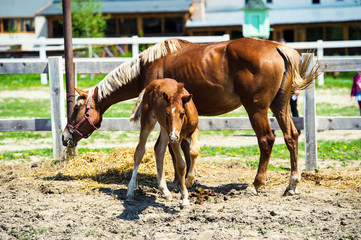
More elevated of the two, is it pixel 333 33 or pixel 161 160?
pixel 333 33

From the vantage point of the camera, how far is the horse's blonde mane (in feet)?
20.9

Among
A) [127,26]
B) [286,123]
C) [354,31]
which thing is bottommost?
[286,123]

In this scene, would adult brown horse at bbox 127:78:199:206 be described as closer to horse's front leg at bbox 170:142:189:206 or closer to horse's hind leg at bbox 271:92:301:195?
horse's front leg at bbox 170:142:189:206

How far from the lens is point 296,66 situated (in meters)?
5.94

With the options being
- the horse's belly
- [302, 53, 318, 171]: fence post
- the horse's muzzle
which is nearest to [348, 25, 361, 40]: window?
[302, 53, 318, 171]: fence post

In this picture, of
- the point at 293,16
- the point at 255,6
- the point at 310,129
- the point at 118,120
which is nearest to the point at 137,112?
the point at 118,120

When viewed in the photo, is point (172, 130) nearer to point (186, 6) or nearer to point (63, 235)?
point (63, 235)

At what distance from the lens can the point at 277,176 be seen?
21.7 feet

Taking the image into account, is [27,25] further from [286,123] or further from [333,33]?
[286,123]

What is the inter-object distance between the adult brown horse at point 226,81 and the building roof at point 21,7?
36878 millimetres

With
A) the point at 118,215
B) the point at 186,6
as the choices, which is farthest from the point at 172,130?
the point at 186,6

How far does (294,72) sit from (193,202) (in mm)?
2137

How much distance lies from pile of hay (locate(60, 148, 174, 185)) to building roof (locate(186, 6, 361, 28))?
2651cm

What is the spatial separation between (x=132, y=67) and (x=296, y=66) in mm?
2232
